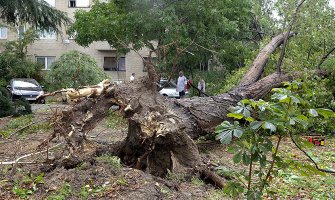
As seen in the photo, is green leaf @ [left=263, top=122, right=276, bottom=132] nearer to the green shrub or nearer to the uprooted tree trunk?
the uprooted tree trunk

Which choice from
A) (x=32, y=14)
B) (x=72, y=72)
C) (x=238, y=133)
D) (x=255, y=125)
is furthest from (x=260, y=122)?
(x=72, y=72)

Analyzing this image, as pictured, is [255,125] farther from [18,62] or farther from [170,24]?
[18,62]

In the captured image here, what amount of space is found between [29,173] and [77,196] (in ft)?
2.99

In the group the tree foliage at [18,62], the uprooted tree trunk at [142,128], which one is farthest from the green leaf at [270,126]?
the tree foliage at [18,62]

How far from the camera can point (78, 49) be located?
33.2 m

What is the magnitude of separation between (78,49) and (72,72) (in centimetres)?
1536

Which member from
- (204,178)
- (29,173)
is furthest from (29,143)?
(204,178)

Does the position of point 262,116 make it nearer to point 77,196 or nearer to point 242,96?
point 77,196

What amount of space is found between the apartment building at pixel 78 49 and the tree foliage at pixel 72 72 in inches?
516

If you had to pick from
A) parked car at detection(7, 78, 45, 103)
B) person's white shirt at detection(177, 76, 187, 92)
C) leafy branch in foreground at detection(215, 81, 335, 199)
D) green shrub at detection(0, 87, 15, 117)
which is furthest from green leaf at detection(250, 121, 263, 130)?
parked car at detection(7, 78, 45, 103)

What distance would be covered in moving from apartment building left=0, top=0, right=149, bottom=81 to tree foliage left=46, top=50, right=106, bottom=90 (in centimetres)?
1310

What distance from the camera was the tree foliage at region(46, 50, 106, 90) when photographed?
17188 millimetres

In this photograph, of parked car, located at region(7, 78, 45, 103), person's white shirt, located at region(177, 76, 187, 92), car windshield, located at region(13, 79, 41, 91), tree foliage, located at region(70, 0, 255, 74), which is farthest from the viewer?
car windshield, located at region(13, 79, 41, 91)

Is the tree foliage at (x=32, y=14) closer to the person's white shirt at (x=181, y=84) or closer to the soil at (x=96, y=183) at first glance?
the person's white shirt at (x=181, y=84)
